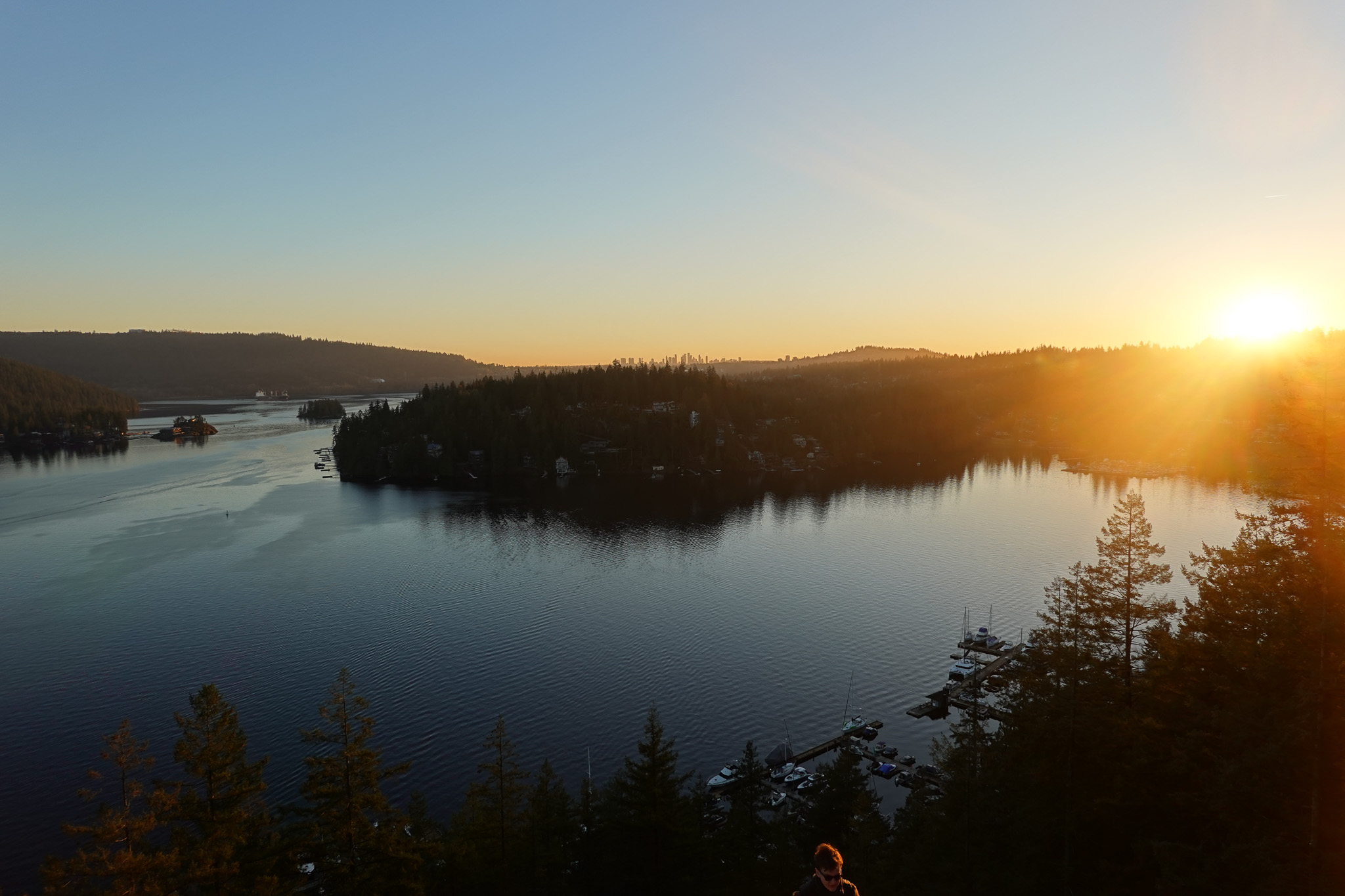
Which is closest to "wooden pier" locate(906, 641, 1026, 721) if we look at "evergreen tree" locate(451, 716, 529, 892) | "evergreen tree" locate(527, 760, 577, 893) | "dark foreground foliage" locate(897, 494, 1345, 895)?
"dark foreground foliage" locate(897, 494, 1345, 895)

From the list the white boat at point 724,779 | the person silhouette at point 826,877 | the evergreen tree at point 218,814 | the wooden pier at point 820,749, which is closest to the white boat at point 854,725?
the wooden pier at point 820,749

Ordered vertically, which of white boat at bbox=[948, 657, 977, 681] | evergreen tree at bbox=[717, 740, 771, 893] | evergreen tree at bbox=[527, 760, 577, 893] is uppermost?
evergreen tree at bbox=[527, 760, 577, 893]

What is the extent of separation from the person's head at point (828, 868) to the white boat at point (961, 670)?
48.6 metres

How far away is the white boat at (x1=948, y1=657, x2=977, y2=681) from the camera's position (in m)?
51.2

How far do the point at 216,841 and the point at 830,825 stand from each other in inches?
920

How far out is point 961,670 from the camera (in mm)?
51500

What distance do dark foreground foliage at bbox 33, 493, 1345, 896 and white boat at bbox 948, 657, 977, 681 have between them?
2568 cm

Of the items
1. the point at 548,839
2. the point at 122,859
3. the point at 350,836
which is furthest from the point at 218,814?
the point at 548,839

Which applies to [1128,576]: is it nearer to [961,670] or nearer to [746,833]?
[746,833]

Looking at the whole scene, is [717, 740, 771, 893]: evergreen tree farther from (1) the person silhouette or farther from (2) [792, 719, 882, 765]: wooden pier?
(1) the person silhouette

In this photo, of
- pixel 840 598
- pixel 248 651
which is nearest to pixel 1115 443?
pixel 840 598

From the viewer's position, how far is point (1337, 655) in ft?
48.0

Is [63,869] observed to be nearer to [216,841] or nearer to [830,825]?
[216,841]

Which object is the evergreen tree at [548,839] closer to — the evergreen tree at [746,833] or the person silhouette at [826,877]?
the evergreen tree at [746,833]
